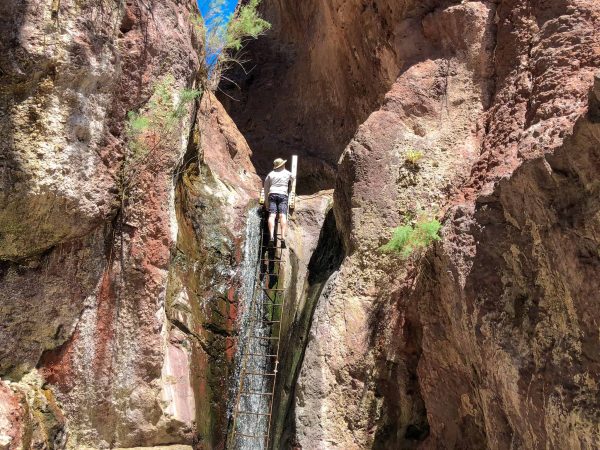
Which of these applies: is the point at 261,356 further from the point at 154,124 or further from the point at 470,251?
the point at 470,251

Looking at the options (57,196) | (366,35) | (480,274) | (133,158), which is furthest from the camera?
(366,35)

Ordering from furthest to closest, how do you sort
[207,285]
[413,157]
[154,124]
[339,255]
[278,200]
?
1. [278,200]
2. [207,285]
3. [339,255]
4. [154,124]
5. [413,157]

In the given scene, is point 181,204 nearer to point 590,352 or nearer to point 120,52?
point 120,52

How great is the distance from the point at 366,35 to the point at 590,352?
7165 millimetres

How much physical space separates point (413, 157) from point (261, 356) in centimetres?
322

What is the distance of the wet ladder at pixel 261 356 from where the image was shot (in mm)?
7910

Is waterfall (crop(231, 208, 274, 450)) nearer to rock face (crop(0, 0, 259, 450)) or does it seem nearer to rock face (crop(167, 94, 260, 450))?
rock face (crop(167, 94, 260, 450))

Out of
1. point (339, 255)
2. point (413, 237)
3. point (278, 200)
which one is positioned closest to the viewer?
point (413, 237)

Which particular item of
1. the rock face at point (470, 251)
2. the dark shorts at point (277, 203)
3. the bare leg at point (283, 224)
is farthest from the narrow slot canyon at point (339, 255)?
the dark shorts at point (277, 203)

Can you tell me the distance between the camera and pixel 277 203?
9.23 meters

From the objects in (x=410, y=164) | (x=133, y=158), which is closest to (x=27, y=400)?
(x=133, y=158)

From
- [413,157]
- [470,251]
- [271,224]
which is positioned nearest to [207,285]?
[271,224]

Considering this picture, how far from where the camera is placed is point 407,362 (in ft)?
20.3

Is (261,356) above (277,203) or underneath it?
underneath
